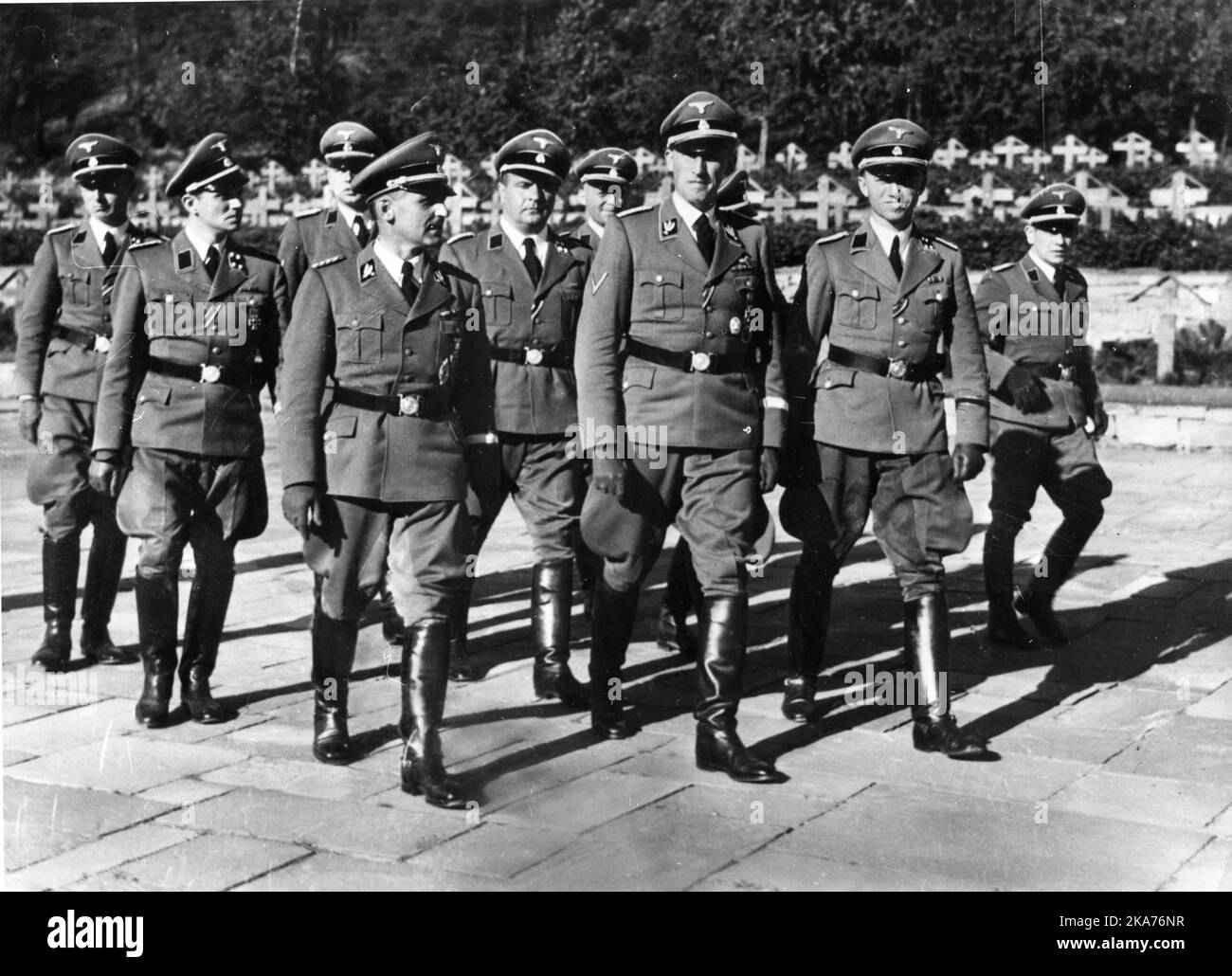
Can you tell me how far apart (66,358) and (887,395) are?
333 cm

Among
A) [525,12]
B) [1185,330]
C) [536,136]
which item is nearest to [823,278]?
[536,136]

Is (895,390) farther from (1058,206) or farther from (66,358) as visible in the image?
(66,358)

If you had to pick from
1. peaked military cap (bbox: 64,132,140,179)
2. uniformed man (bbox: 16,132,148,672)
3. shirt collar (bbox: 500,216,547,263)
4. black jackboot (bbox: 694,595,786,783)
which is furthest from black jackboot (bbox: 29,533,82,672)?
black jackboot (bbox: 694,595,786,783)

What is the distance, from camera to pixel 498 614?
7832mm

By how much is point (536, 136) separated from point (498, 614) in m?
2.51

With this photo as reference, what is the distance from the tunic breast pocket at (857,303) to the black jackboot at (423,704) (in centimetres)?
184

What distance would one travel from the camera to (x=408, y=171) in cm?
496

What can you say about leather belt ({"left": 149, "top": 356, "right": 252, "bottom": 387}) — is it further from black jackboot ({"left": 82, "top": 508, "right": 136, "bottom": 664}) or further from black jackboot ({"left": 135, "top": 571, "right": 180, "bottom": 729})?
black jackboot ({"left": 82, "top": 508, "right": 136, "bottom": 664})

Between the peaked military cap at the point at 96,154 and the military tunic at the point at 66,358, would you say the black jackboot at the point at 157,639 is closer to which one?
the military tunic at the point at 66,358

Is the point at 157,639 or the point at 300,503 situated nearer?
the point at 300,503

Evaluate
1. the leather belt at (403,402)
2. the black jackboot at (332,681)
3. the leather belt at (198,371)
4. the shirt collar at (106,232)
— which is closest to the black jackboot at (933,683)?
the leather belt at (403,402)

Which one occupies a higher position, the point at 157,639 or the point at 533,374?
the point at 533,374

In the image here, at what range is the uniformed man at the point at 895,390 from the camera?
222 inches

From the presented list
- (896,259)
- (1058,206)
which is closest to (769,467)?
(896,259)
